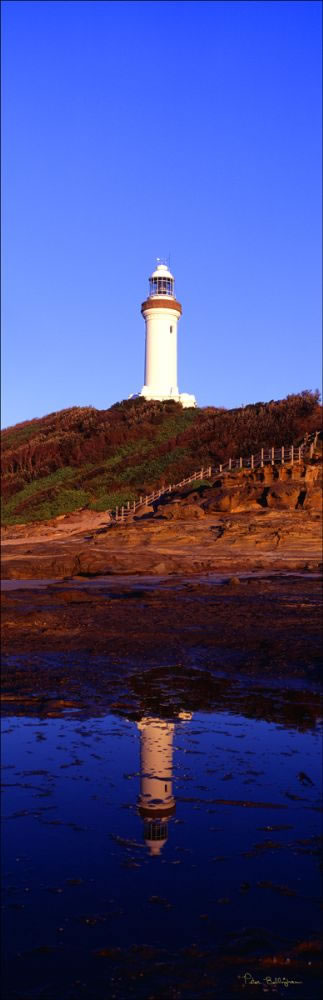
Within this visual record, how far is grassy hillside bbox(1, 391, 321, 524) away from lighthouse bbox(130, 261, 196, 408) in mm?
3033

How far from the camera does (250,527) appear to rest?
25.2 metres

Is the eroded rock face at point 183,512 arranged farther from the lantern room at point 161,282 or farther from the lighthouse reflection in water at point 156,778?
the lantern room at point 161,282

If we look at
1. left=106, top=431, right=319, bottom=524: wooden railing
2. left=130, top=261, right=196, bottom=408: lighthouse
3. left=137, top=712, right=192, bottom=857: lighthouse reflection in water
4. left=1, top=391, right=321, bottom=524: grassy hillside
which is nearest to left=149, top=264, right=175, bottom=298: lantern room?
left=130, top=261, right=196, bottom=408: lighthouse

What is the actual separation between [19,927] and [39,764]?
227cm

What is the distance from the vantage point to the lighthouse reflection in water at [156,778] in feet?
15.0

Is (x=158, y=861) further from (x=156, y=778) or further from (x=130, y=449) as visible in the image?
(x=130, y=449)

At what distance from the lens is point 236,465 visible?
36281 mm

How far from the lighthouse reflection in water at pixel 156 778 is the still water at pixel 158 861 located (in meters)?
0.01

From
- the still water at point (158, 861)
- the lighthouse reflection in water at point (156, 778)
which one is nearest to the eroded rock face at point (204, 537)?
the lighthouse reflection in water at point (156, 778)

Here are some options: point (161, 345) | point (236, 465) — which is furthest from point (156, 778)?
point (161, 345)

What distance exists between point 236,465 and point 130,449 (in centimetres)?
1059

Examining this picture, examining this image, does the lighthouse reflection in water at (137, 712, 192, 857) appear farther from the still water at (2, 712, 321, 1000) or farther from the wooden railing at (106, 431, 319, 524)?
the wooden railing at (106, 431, 319, 524)

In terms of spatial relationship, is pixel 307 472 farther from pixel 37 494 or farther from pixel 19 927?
pixel 19 927

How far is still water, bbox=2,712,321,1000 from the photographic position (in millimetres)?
3178
